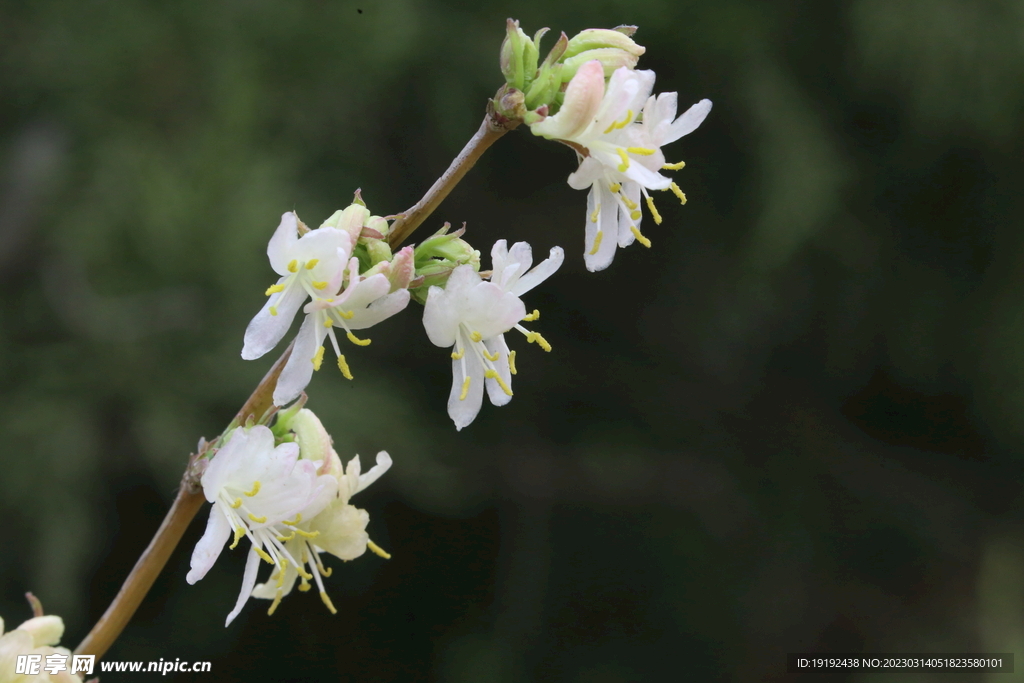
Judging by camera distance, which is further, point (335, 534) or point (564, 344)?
point (564, 344)

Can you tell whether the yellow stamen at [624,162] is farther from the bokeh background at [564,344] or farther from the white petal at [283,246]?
the bokeh background at [564,344]

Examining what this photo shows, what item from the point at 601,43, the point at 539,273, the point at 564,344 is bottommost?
the point at 564,344

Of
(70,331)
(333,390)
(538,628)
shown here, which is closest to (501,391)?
(333,390)

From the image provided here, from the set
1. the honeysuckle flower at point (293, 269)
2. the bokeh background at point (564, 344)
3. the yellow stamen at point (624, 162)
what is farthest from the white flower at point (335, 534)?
the bokeh background at point (564, 344)

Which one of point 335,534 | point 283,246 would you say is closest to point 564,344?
point 335,534

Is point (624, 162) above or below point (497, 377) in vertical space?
Result: above

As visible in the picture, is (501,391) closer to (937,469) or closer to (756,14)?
(756,14)

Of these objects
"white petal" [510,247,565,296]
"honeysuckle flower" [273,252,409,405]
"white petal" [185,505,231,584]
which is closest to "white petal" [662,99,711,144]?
"white petal" [510,247,565,296]

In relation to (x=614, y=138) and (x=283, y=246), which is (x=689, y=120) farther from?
(x=283, y=246)
